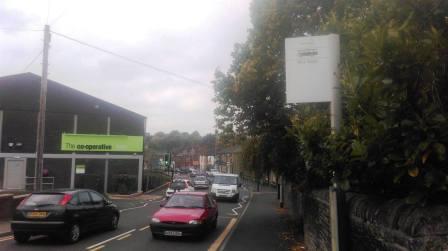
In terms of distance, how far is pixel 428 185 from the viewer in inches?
160

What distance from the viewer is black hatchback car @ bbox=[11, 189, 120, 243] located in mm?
13117

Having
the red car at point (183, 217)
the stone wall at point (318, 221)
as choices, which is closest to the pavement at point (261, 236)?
the red car at point (183, 217)

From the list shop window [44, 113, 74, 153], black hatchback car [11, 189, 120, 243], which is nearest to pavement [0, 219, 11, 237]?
black hatchback car [11, 189, 120, 243]

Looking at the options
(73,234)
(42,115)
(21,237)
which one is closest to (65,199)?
(73,234)

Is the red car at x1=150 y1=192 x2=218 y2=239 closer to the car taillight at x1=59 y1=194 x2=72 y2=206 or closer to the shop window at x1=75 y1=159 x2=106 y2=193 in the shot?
the car taillight at x1=59 y1=194 x2=72 y2=206

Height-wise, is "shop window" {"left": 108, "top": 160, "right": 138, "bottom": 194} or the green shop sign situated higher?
the green shop sign

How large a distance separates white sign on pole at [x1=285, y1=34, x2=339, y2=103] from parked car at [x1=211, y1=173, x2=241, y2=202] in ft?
99.5

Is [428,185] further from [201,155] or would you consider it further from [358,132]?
[201,155]

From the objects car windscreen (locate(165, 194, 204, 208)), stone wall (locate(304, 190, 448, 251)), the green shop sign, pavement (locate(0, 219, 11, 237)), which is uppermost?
the green shop sign

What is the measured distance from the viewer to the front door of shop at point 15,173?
39.3m

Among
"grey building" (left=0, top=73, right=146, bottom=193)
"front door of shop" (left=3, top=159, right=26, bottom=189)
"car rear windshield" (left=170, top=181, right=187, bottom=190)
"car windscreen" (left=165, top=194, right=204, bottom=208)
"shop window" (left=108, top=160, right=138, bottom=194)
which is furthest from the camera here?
"shop window" (left=108, top=160, right=138, bottom=194)

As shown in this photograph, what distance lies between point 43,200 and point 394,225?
11217mm

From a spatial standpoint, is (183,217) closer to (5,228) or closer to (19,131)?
(5,228)

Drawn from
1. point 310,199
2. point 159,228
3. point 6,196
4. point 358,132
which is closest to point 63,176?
point 6,196
